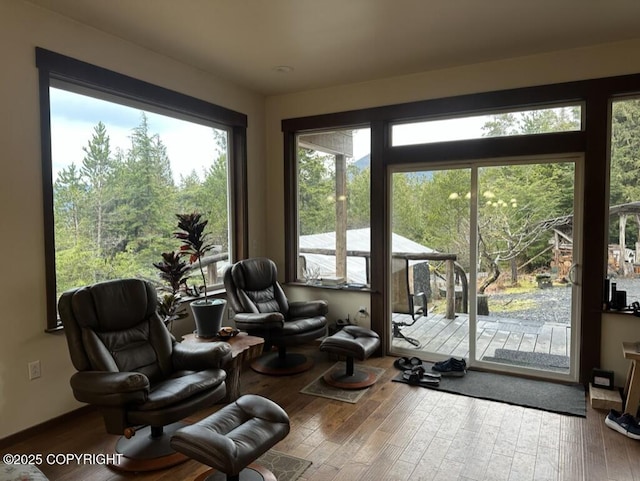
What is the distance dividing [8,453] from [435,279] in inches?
146

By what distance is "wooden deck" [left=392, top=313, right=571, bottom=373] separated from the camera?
384cm

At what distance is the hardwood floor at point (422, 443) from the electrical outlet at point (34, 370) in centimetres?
40

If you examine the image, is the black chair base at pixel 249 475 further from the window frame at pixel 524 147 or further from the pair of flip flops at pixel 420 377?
the window frame at pixel 524 147

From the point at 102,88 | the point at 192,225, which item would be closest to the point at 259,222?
the point at 192,225

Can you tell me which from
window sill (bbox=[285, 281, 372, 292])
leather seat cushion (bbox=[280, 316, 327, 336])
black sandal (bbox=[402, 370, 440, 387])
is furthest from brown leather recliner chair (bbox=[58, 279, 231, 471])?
window sill (bbox=[285, 281, 372, 292])

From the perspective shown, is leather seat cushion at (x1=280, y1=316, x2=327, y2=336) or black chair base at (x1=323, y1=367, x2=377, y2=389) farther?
leather seat cushion at (x1=280, y1=316, x2=327, y2=336)

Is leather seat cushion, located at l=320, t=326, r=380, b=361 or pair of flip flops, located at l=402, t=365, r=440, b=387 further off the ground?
leather seat cushion, located at l=320, t=326, r=380, b=361

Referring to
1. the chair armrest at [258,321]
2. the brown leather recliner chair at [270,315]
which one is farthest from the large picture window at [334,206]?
the chair armrest at [258,321]

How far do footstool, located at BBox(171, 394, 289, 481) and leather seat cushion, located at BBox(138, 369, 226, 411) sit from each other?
0.95 feet

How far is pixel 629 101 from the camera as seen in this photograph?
11.5ft

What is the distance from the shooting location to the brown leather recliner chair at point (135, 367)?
92.3 inches

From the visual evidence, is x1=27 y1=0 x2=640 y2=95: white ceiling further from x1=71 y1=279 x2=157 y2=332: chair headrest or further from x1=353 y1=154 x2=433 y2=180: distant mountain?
x1=71 y1=279 x2=157 y2=332: chair headrest

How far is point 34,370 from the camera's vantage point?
2889 millimetres

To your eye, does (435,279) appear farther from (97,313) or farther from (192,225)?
(97,313)
